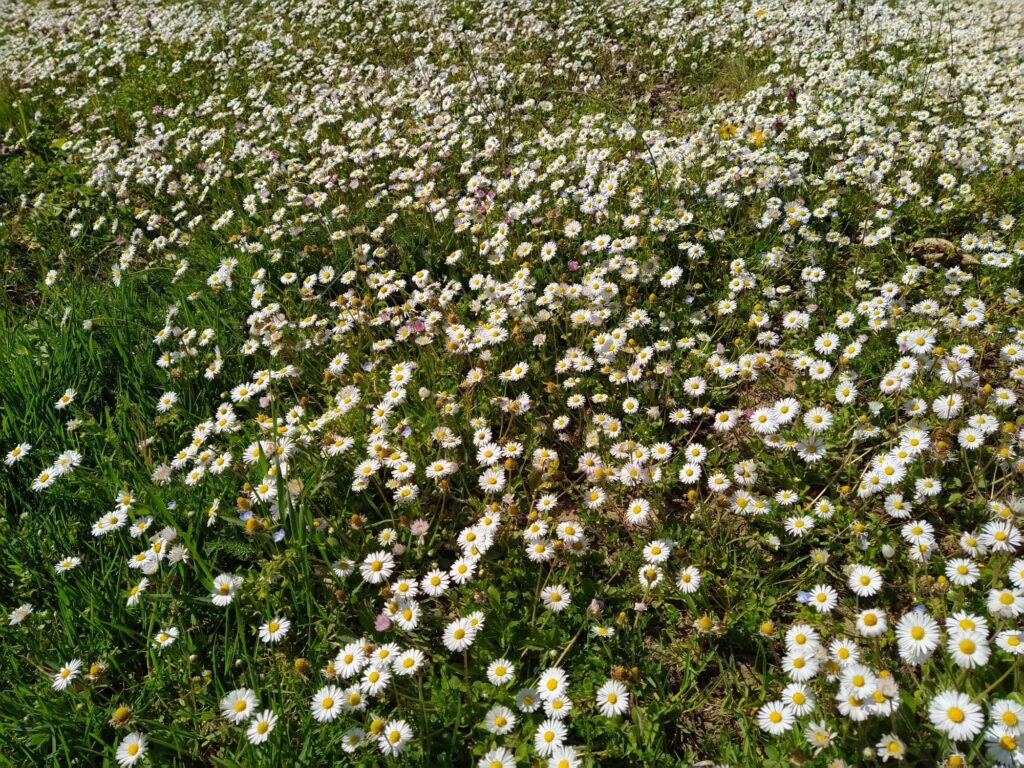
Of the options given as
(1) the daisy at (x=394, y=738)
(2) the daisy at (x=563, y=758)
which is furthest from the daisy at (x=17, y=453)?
(2) the daisy at (x=563, y=758)

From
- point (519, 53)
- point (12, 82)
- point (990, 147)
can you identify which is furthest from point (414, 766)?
point (12, 82)

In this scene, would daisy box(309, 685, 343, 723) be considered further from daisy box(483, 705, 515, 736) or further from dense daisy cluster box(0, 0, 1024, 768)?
daisy box(483, 705, 515, 736)

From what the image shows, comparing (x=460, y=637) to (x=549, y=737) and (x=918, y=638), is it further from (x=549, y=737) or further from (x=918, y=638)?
(x=918, y=638)

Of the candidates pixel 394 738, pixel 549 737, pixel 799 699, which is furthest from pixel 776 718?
pixel 394 738

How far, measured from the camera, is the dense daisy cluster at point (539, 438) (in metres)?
2.01

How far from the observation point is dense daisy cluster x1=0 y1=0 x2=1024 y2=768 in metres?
2.01

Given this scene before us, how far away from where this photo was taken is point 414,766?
193 cm

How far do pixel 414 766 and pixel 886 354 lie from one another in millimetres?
2430

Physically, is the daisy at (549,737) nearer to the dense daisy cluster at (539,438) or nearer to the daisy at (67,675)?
the dense daisy cluster at (539,438)

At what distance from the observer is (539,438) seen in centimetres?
295

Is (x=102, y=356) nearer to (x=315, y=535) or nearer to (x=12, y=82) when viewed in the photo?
(x=315, y=535)

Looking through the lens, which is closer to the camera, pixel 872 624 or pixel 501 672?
pixel 872 624

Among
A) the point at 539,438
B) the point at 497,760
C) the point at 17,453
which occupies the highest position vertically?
the point at 17,453

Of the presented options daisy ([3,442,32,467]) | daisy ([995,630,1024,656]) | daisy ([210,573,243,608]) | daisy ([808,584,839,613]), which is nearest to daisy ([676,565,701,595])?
daisy ([808,584,839,613])
